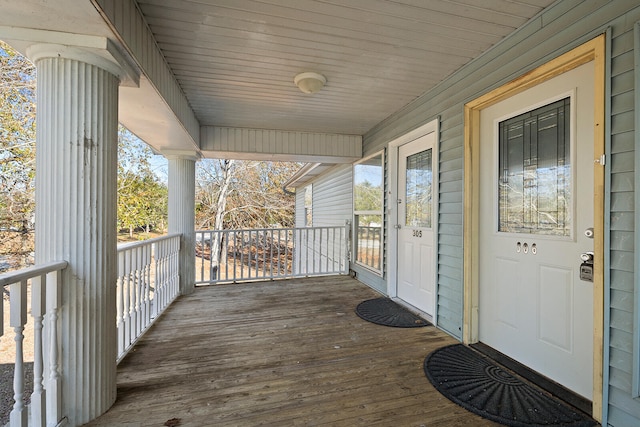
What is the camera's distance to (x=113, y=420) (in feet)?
5.19

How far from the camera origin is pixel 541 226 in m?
2.01

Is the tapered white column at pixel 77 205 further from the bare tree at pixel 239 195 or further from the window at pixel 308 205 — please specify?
the bare tree at pixel 239 195

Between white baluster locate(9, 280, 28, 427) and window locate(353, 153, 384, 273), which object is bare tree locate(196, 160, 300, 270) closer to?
window locate(353, 153, 384, 273)

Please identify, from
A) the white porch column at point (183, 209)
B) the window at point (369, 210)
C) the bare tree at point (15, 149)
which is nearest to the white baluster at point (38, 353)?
the white porch column at point (183, 209)

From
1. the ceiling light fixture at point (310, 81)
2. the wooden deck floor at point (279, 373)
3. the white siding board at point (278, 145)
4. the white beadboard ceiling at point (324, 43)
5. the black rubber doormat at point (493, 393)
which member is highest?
the white beadboard ceiling at point (324, 43)

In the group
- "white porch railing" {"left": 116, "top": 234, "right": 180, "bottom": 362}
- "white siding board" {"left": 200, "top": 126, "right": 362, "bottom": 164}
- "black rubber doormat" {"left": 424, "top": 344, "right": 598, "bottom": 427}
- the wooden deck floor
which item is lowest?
the wooden deck floor

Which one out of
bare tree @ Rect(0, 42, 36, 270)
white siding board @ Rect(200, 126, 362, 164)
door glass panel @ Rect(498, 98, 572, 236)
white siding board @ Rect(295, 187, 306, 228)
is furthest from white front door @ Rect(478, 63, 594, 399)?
white siding board @ Rect(295, 187, 306, 228)

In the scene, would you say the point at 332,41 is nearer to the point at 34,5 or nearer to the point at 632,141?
the point at 34,5

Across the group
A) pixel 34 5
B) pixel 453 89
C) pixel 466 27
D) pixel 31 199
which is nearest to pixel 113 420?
pixel 34 5

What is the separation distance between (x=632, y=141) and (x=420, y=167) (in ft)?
6.96

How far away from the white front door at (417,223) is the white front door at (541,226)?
69cm

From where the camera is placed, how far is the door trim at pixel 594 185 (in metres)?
1.53

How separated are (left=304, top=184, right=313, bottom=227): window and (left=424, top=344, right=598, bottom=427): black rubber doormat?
725cm

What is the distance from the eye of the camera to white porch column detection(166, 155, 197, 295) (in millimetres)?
4070
